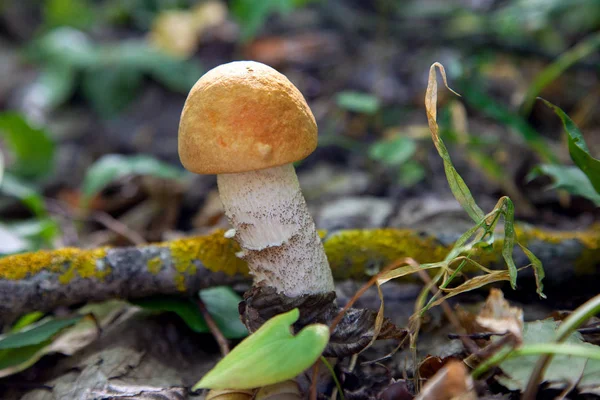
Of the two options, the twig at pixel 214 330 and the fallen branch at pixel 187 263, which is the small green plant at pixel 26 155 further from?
the twig at pixel 214 330

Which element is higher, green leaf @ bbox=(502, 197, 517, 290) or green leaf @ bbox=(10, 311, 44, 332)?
green leaf @ bbox=(502, 197, 517, 290)

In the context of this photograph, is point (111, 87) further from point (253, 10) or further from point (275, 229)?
point (275, 229)

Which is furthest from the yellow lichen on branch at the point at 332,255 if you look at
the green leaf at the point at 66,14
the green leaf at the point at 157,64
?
the green leaf at the point at 66,14

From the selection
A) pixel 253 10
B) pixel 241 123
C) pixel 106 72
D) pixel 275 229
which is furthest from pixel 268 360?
pixel 106 72

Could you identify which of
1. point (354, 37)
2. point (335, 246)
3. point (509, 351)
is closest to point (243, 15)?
point (354, 37)

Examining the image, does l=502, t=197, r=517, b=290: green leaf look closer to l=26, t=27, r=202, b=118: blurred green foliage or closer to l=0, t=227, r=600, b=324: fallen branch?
l=0, t=227, r=600, b=324: fallen branch

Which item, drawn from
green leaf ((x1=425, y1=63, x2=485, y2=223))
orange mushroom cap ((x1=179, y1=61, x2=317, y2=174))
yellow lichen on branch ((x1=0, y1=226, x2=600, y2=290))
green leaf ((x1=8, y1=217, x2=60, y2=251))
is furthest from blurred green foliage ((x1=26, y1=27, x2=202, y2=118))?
green leaf ((x1=425, y1=63, x2=485, y2=223))

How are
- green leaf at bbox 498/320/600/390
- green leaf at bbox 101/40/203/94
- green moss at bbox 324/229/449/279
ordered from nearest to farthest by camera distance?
green leaf at bbox 498/320/600/390 < green moss at bbox 324/229/449/279 < green leaf at bbox 101/40/203/94

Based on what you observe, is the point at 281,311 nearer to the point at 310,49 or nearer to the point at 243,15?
the point at 243,15
